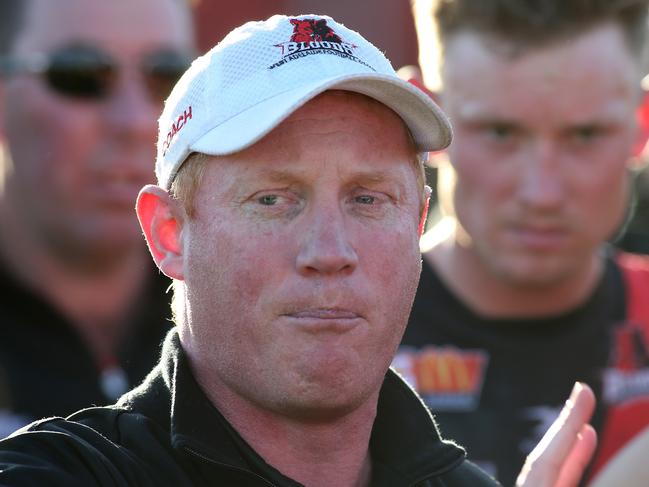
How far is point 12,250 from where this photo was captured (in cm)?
559

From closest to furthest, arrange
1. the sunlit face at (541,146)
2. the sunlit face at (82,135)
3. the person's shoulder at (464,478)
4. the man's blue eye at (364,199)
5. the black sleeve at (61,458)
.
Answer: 1. the black sleeve at (61,458)
2. the man's blue eye at (364,199)
3. the person's shoulder at (464,478)
4. the sunlit face at (541,146)
5. the sunlit face at (82,135)

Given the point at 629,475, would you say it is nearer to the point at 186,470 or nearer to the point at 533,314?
the point at 186,470

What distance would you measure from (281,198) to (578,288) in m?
2.88

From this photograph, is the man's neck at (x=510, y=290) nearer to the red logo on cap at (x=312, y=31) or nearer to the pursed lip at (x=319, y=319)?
the red logo on cap at (x=312, y=31)

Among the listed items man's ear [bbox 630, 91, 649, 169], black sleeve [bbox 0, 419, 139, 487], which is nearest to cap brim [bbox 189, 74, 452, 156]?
black sleeve [bbox 0, 419, 139, 487]

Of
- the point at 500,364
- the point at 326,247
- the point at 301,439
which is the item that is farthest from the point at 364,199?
the point at 500,364

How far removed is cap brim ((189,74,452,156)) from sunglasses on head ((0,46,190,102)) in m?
2.92

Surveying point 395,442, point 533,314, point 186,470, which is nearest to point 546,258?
point 533,314

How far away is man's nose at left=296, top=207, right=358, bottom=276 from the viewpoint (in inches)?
102

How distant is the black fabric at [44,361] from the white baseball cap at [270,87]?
263cm

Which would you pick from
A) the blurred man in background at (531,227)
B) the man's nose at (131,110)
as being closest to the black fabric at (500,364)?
the blurred man in background at (531,227)

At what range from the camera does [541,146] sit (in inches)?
198

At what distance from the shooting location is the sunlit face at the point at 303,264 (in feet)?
8.60

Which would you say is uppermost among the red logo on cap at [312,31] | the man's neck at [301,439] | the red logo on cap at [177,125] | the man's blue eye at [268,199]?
the red logo on cap at [312,31]
